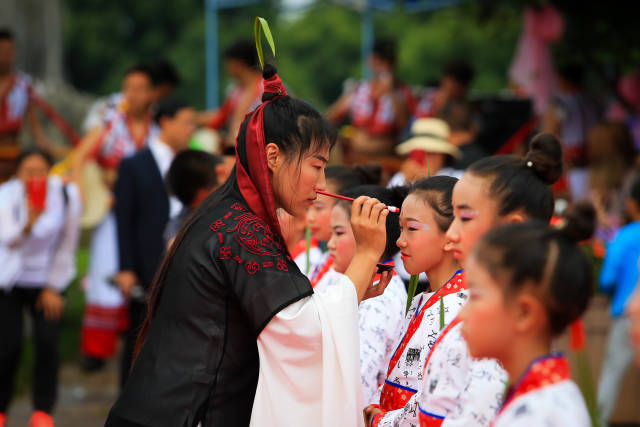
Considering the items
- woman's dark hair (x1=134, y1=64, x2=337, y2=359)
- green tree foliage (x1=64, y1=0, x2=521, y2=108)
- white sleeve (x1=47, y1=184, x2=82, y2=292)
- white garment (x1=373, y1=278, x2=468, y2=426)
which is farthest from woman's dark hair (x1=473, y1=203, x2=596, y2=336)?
green tree foliage (x1=64, y1=0, x2=521, y2=108)

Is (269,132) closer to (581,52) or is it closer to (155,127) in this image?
(155,127)

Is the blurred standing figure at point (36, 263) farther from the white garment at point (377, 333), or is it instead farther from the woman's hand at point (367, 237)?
the woman's hand at point (367, 237)

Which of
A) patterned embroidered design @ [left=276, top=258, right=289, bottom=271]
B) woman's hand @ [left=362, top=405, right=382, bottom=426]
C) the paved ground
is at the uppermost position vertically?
patterned embroidered design @ [left=276, top=258, right=289, bottom=271]

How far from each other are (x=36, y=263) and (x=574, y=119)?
482cm

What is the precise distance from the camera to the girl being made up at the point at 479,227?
87.4 inches

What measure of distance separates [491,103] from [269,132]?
22.4ft

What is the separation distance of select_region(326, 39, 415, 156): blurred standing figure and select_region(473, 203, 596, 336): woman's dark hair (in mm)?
6033

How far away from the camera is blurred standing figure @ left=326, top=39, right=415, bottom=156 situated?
26.5 feet

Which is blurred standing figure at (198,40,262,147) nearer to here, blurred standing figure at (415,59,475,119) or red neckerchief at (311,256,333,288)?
blurred standing figure at (415,59,475,119)

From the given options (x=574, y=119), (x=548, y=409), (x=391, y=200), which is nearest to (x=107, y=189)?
(x=574, y=119)

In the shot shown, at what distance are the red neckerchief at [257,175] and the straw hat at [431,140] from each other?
337 cm

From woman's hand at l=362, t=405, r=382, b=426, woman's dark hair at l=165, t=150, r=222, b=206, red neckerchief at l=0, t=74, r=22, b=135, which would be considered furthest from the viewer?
red neckerchief at l=0, t=74, r=22, b=135

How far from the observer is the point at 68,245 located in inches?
231

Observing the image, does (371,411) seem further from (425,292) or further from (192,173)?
(192,173)
